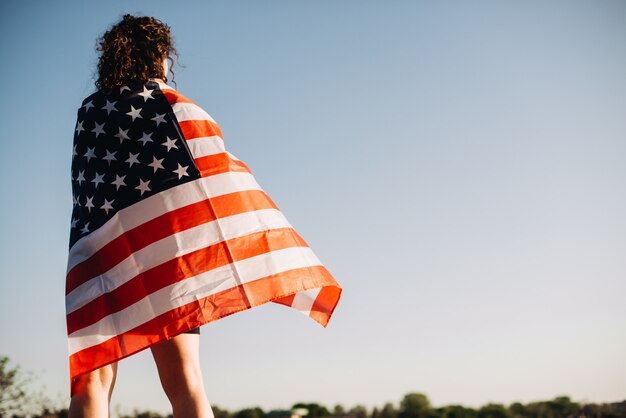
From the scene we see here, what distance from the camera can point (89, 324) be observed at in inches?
80.8

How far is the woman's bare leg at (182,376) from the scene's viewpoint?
1898 millimetres

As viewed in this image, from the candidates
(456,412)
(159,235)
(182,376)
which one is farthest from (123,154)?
(456,412)

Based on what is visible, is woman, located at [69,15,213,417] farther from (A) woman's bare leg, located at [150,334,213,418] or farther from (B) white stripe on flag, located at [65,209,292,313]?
(B) white stripe on flag, located at [65,209,292,313]

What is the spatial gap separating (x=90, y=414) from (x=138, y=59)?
1.51 meters

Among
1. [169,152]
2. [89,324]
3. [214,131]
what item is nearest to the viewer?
[89,324]

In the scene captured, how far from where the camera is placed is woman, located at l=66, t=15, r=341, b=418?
200cm

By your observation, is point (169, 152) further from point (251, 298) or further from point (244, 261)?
point (251, 298)

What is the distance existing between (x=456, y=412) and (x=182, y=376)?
773 cm

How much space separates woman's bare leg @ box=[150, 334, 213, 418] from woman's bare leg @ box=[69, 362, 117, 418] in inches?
8.4

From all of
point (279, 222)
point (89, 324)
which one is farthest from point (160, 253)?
point (279, 222)

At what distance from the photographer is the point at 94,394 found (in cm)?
198

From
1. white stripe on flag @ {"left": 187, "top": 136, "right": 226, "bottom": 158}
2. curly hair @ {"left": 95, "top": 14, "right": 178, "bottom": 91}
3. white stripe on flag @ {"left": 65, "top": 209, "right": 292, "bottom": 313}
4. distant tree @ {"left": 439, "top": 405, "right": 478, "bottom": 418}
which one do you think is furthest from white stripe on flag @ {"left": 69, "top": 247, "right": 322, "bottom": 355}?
distant tree @ {"left": 439, "top": 405, "right": 478, "bottom": 418}

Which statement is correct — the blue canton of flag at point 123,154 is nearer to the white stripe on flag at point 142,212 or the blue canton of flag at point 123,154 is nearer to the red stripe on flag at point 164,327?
the white stripe on flag at point 142,212

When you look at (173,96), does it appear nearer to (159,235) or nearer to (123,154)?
(123,154)
